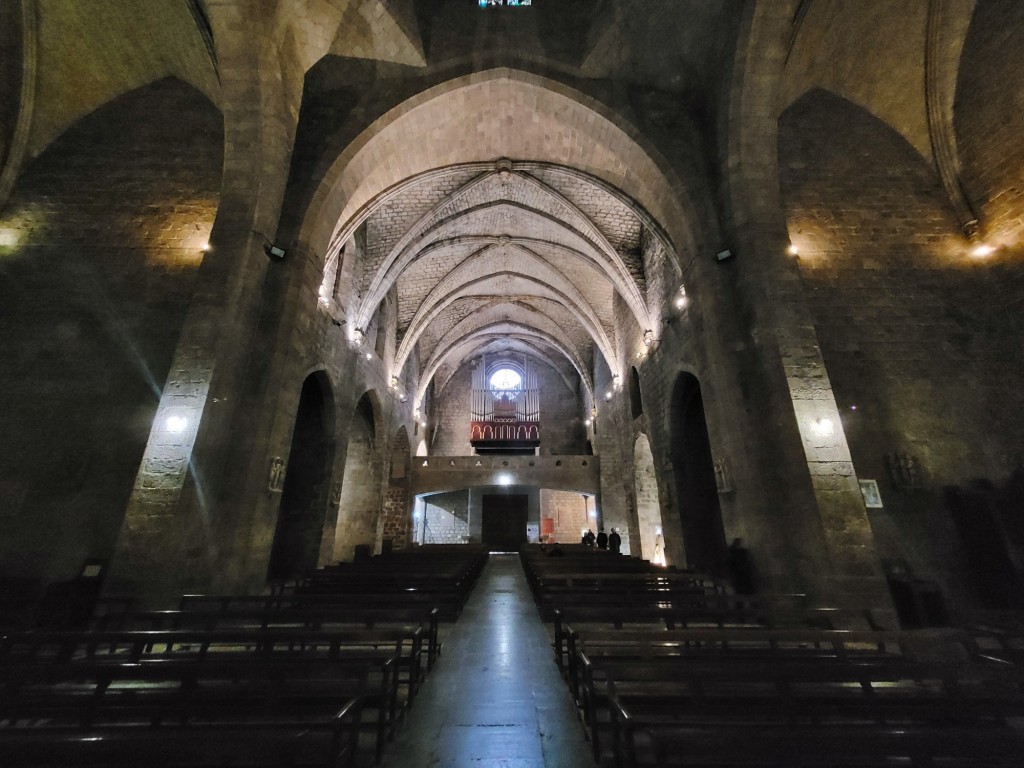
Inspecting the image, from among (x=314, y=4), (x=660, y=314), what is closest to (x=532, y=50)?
(x=314, y=4)

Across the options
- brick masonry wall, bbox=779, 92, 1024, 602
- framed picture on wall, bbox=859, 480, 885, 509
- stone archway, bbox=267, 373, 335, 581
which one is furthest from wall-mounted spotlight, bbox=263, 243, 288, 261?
framed picture on wall, bbox=859, 480, 885, 509

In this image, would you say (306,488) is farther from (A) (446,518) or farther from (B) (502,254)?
(A) (446,518)

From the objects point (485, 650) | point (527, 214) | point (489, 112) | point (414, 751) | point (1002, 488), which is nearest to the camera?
point (414, 751)

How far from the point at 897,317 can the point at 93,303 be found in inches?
590

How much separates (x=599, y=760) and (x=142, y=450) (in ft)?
26.2

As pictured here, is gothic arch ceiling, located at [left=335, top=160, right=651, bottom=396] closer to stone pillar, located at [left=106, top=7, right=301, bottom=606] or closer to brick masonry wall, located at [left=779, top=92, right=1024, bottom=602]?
stone pillar, located at [left=106, top=7, right=301, bottom=606]

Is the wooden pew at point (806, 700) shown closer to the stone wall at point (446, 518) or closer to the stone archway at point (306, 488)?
the stone archway at point (306, 488)

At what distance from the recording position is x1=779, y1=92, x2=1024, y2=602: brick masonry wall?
22.5 feet

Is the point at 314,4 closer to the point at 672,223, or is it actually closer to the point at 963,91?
the point at 672,223

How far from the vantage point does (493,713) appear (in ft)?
9.87

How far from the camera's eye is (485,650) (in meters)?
4.48

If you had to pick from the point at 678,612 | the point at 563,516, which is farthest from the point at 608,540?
the point at 678,612

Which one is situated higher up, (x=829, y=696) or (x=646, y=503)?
(x=646, y=503)

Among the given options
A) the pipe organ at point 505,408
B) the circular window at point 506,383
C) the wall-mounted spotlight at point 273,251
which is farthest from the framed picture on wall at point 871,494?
the circular window at point 506,383
